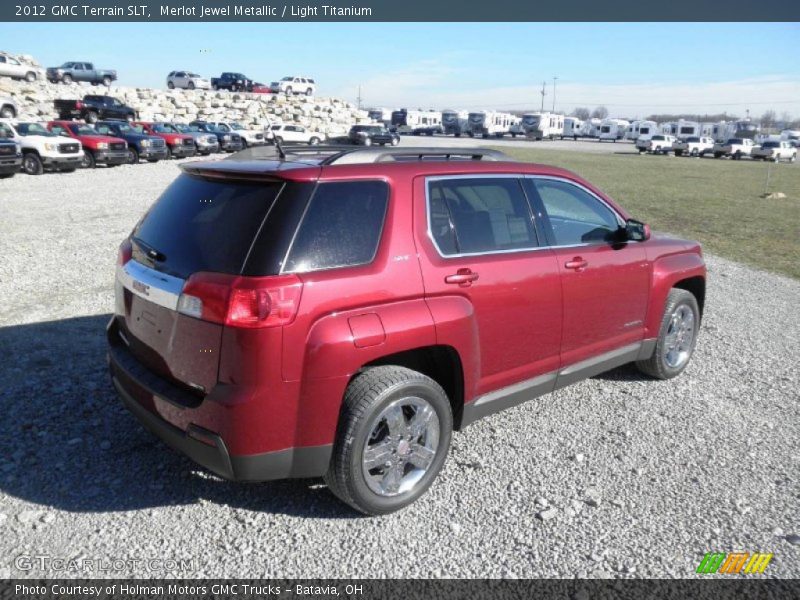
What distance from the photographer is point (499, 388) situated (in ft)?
12.5

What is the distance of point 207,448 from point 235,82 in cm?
6324

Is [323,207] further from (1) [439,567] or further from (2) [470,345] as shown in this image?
(1) [439,567]

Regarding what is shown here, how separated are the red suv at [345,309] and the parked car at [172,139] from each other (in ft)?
87.3

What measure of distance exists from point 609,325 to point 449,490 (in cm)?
177

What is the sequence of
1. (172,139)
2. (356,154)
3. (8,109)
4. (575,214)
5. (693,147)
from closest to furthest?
(356,154) → (575,214) → (172,139) → (8,109) → (693,147)

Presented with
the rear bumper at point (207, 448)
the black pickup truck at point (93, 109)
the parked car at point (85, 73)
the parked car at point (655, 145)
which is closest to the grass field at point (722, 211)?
the rear bumper at point (207, 448)

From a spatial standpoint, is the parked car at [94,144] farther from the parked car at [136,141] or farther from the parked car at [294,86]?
the parked car at [294,86]

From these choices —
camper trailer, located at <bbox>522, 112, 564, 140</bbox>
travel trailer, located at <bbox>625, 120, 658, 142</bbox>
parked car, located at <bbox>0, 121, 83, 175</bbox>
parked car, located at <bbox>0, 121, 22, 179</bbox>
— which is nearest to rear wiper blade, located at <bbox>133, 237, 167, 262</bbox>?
parked car, located at <bbox>0, 121, 22, 179</bbox>

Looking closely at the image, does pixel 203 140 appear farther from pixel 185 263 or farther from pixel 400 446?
pixel 400 446

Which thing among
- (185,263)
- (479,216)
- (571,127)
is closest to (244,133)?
(479,216)

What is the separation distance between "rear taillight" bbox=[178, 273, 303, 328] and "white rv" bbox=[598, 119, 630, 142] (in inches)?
3311

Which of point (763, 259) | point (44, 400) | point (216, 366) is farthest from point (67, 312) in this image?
point (763, 259)

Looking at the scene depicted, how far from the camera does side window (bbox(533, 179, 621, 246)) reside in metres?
4.19

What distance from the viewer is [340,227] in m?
3.08
